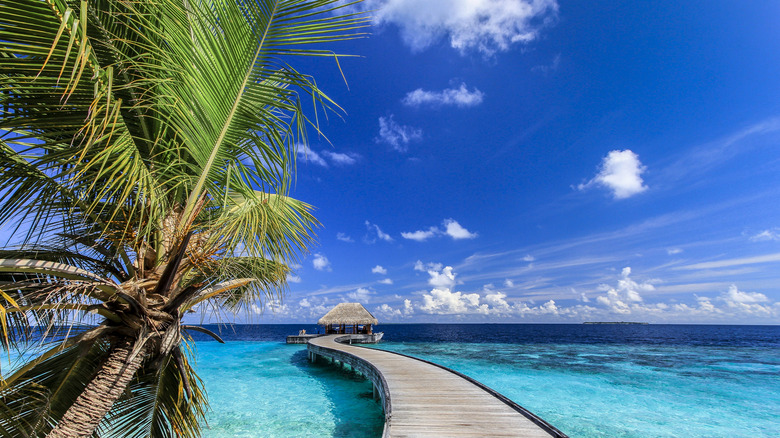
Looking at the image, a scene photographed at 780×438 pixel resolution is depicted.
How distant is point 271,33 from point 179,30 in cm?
55

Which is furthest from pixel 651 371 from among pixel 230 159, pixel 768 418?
pixel 230 159

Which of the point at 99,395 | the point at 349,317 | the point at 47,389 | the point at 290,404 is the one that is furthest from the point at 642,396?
the point at 349,317

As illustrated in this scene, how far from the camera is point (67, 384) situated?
2.61m

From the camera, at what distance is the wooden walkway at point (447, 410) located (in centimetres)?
530

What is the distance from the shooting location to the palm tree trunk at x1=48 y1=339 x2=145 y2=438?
200cm

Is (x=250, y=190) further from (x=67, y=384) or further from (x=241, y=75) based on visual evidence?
(x=67, y=384)

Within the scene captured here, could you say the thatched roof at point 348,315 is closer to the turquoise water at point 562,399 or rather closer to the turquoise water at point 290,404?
the turquoise water at point 562,399

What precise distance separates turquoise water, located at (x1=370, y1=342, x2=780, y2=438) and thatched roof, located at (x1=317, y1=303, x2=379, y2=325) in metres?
13.4

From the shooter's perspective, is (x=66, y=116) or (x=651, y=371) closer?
(x=66, y=116)

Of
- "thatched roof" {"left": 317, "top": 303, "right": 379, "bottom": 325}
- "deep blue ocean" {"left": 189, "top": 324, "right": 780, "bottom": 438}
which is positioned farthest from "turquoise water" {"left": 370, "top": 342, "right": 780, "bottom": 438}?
"thatched roof" {"left": 317, "top": 303, "right": 379, "bottom": 325}

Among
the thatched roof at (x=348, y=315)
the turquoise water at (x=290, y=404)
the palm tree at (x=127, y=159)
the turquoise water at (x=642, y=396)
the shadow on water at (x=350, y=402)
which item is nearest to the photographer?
the palm tree at (x=127, y=159)

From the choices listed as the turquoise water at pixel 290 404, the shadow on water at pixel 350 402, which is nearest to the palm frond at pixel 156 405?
the turquoise water at pixel 290 404

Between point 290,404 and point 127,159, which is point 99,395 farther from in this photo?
point 290,404

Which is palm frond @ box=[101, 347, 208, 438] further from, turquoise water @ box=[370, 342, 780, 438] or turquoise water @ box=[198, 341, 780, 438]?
turquoise water @ box=[370, 342, 780, 438]
